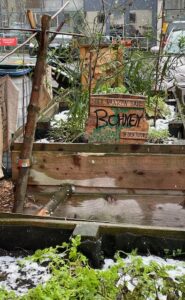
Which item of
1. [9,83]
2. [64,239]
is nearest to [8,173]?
[9,83]

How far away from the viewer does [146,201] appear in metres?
3.32

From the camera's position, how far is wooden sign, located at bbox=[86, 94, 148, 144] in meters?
3.31

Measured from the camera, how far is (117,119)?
3357 mm

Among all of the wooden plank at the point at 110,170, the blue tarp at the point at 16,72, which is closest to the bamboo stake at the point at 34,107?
the wooden plank at the point at 110,170

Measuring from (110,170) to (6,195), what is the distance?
1819mm

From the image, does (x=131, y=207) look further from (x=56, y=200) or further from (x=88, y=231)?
(x=88, y=231)

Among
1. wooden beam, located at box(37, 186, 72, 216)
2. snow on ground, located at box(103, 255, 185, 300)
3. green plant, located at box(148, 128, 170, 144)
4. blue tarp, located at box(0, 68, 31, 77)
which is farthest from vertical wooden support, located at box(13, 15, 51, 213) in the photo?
blue tarp, located at box(0, 68, 31, 77)

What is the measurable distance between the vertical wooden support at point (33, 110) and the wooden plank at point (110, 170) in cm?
69

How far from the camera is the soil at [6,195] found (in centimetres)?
444

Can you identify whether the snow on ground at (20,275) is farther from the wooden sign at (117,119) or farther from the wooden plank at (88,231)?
the wooden sign at (117,119)

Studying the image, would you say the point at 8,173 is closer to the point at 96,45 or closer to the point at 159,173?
the point at 96,45

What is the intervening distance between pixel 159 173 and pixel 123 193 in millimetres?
316

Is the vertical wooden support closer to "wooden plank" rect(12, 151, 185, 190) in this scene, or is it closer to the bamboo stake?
the bamboo stake

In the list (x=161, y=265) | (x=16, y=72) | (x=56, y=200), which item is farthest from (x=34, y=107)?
(x=16, y=72)
